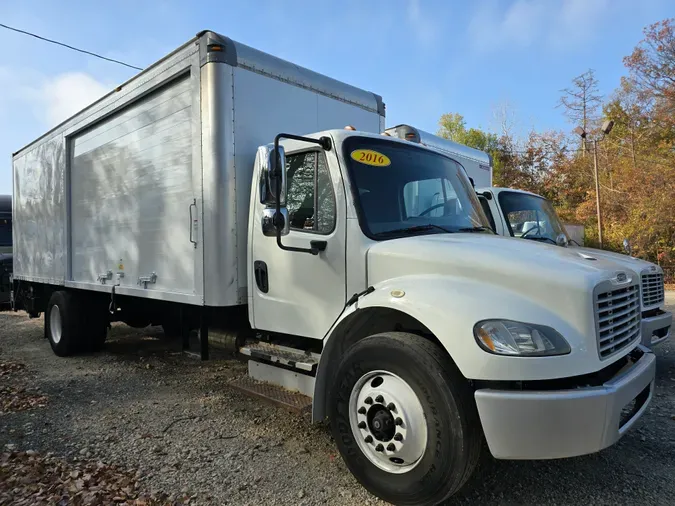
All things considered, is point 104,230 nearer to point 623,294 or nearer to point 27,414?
point 27,414

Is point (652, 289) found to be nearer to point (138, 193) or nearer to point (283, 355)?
point (283, 355)

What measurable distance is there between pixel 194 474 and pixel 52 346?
5284 millimetres

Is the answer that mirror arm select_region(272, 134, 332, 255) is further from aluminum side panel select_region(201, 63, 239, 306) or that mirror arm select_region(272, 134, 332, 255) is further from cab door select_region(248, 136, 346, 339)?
aluminum side panel select_region(201, 63, 239, 306)

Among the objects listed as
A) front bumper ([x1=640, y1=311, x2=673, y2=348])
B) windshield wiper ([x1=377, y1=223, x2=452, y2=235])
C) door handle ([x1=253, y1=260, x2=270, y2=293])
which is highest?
windshield wiper ([x1=377, y1=223, x2=452, y2=235])

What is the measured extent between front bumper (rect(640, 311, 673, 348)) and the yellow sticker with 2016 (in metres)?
3.36

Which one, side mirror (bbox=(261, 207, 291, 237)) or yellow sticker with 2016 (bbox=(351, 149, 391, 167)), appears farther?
yellow sticker with 2016 (bbox=(351, 149, 391, 167))

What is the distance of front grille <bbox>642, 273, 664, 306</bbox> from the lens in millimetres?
5367

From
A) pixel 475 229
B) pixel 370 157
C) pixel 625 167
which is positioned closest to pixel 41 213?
pixel 370 157

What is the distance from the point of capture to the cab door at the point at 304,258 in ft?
11.6

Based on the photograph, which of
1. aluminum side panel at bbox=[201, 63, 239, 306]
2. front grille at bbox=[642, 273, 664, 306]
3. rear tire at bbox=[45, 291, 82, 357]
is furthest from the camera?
rear tire at bbox=[45, 291, 82, 357]

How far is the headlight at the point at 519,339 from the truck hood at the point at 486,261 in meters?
0.29

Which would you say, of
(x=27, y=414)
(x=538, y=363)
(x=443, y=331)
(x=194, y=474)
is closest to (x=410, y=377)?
(x=443, y=331)

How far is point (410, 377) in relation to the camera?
2711 millimetres

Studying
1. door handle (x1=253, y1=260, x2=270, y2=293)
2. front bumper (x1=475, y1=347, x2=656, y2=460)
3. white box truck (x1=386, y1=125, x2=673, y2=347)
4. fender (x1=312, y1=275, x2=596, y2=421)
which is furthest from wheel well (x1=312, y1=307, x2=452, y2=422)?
white box truck (x1=386, y1=125, x2=673, y2=347)
